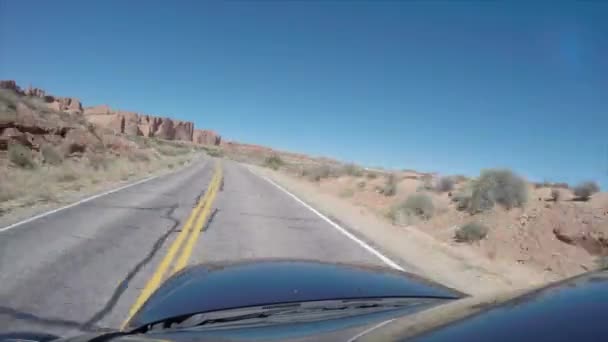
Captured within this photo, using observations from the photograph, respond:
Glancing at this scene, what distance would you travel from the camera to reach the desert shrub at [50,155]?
2320 centimetres

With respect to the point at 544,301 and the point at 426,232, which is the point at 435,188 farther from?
the point at 544,301

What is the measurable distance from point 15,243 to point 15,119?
18496 mm

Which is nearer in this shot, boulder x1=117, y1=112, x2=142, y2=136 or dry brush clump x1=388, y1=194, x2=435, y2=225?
dry brush clump x1=388, y1=194, x2=435, y2=225

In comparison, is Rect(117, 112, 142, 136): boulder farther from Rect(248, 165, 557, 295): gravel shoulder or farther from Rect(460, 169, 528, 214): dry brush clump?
Rect(248, 165, 557, 295): gravel shoulder

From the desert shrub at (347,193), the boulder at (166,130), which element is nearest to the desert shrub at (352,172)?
the desert shrub at (347,193)

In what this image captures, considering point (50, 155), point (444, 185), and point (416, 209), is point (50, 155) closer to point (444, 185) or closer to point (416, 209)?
point (416, 209)

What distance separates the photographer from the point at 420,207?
18.6 m

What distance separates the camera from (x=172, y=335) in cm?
241

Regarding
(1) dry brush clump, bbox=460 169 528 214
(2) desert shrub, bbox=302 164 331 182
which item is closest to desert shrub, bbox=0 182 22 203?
(1) dry brush clump, bbox=460 169 528 214

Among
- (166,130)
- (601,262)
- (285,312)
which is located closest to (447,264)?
(601,262)

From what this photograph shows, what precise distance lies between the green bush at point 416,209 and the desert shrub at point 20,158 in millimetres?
15373

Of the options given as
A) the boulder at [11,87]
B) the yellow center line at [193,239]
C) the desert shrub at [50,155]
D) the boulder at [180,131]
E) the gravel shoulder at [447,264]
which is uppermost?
the boulder at [180,131]

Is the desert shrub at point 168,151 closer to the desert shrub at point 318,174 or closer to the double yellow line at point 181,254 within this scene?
the desert shrub at point 318,174

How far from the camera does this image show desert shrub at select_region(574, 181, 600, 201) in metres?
20.0
